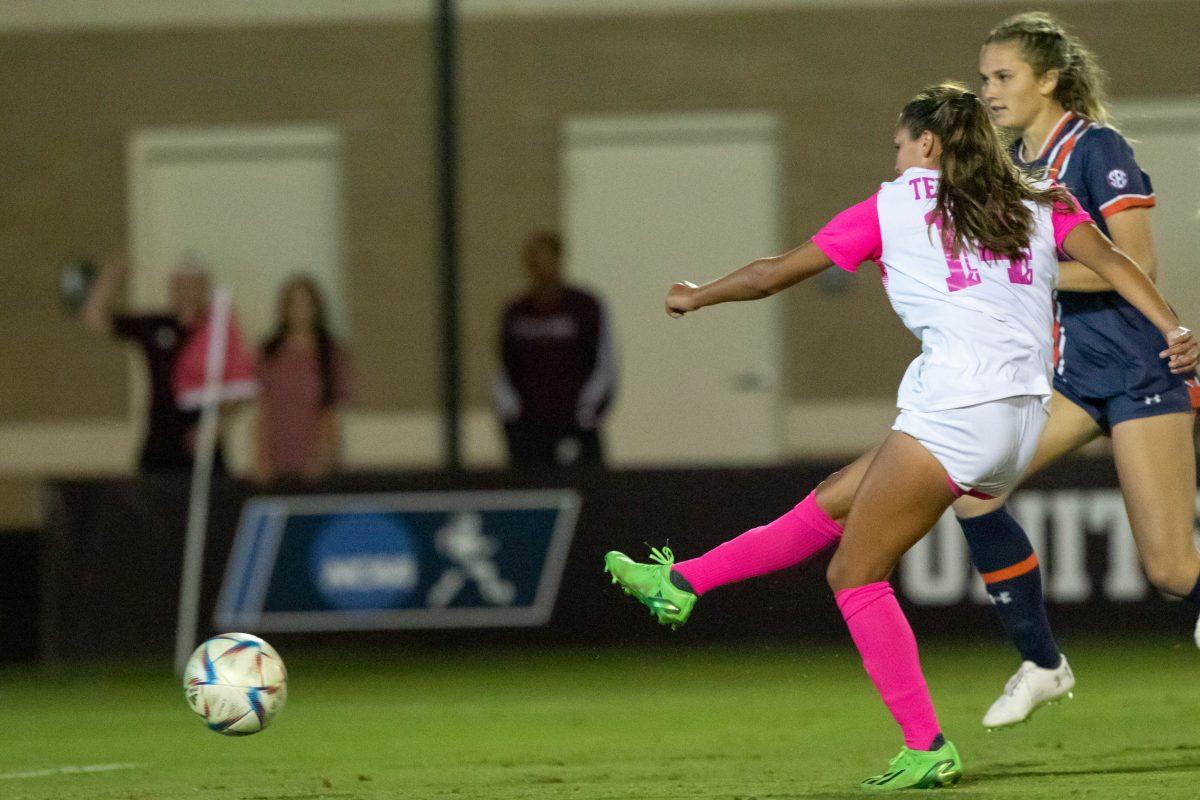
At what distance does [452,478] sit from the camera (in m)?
10.0

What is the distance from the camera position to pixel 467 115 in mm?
13844

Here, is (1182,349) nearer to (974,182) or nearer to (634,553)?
(974,182)

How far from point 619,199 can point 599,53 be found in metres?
0.99

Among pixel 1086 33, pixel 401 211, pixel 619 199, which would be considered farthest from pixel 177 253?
pixel 1086 33

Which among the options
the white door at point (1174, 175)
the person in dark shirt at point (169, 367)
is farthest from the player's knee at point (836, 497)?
the white door at point (1174, 175)

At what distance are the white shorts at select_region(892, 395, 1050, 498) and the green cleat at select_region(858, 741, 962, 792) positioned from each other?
0.66 m

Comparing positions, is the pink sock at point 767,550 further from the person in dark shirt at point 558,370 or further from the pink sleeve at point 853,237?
the person in dark shirt at point 558,370

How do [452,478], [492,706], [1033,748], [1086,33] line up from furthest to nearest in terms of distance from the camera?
1. [1086,33]
2. [452,478]
3. [492,706]
4. [1033,748]

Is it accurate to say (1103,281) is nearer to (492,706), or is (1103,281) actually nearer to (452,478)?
(492,706)

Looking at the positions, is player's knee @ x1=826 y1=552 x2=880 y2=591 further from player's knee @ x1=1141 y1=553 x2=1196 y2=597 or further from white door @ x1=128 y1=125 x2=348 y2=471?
white door @ x1=128 y1=125 x2=348 y2=471

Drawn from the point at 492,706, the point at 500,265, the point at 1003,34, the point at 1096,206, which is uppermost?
the point at 1003,34

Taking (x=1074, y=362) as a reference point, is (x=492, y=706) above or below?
below

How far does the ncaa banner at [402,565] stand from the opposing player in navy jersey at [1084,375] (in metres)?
4.29

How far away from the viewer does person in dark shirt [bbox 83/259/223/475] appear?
1062 cm
